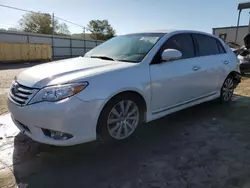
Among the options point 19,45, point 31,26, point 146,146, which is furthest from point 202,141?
point 31,26

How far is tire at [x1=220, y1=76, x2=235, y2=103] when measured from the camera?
5426mm

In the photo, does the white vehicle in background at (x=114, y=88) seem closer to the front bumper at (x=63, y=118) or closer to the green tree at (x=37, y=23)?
the front bumper at (x=63, y=118)

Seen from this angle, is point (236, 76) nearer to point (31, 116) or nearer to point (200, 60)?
point (200, 60)

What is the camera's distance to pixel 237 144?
3510mm

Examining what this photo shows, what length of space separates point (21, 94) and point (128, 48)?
5.83ft

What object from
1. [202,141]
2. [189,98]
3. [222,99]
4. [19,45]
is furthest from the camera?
[19,45]

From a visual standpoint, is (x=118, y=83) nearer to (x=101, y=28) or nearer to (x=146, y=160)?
(x=146, y=160)

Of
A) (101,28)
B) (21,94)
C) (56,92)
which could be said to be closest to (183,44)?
(56,92)

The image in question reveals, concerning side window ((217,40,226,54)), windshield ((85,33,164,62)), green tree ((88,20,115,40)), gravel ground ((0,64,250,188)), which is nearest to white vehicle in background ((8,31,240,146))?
windshield ((85,33,164,62))

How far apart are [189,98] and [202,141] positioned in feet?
3.27

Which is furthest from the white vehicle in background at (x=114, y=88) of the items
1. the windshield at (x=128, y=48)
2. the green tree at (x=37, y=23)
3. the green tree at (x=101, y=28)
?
the green tree at (x=101, y=28)

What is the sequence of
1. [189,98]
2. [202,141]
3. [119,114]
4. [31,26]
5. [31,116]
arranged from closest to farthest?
[31,116]
[119,114]
[202,141]
[189,98]
[31,26]

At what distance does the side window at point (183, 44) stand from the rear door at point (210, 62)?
182 mm

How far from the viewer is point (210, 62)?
482 cm
